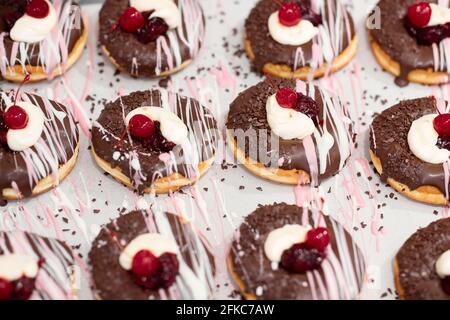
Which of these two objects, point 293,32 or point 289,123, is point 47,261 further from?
point 293,32

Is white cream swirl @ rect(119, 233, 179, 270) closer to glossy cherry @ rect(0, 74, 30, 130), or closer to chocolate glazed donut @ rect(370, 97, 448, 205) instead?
glossy cherry @ rect(0, 74, 30, 130)

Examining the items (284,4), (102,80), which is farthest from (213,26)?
(102,80)

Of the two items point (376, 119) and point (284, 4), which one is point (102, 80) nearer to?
point (284, 4)

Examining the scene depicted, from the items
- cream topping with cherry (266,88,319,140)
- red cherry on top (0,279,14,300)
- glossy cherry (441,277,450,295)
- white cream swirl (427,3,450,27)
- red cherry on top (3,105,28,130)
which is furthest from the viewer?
white cream swirl (427,3,450,27)

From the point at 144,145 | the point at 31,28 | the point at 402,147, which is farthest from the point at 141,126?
the point at 402,147

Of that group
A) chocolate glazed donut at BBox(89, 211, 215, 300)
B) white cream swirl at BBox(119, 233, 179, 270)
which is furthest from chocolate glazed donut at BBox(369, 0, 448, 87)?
white cream swirl at BBox(119, 233, 179, 270)

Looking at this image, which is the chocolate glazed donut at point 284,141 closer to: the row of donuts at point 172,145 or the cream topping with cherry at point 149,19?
the row of donuts at point 172,145
